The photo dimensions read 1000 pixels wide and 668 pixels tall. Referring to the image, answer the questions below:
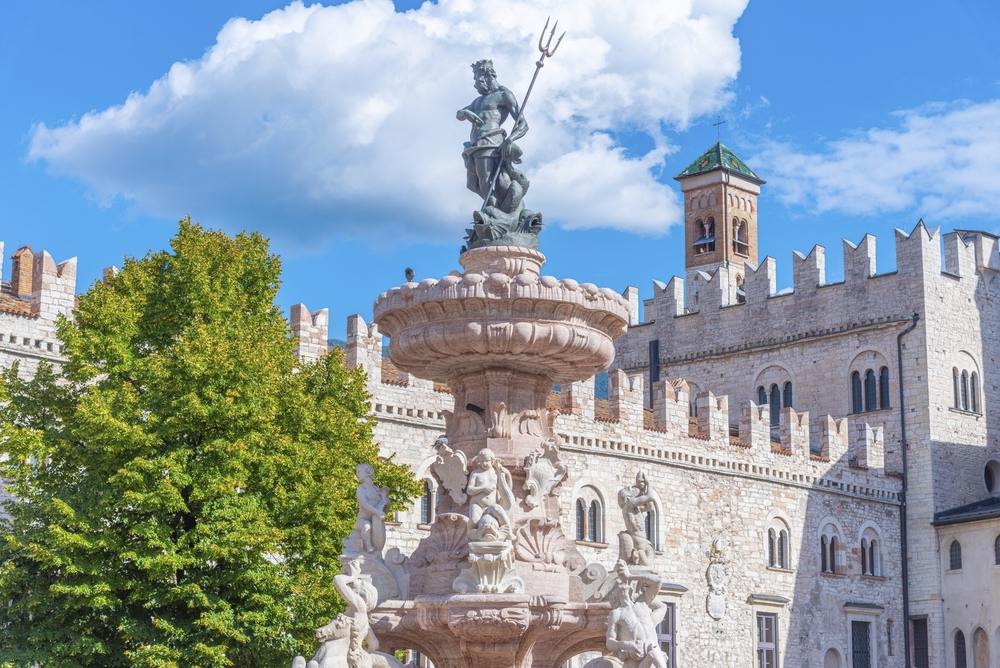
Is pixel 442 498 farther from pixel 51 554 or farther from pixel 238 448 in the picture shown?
pixel 51 554

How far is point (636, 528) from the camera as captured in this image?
15.4 m

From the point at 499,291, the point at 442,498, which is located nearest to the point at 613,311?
the point at 499,291

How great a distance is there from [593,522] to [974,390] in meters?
16.0

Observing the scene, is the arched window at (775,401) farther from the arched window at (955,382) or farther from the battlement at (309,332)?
the battlement at (309,332)

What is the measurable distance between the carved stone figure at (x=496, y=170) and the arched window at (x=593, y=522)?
20943mm

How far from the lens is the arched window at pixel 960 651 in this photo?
43312 mm

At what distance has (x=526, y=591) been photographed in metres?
14.6

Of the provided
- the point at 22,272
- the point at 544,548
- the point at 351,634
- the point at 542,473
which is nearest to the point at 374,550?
the point at 351,634

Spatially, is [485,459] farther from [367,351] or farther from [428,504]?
[428,504]

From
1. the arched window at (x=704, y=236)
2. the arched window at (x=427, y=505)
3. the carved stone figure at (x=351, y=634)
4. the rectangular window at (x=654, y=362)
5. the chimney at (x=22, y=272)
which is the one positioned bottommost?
the carved stone figure at (x=351, y=634)

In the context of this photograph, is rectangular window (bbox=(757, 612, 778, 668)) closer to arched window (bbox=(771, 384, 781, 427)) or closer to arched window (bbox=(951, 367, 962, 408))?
arched window (bbox=(771, 384, 781, 427))

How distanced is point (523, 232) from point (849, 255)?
3255 cm

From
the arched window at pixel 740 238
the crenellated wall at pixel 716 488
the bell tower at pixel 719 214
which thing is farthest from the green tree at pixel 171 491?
the arched window at pixel 740 238

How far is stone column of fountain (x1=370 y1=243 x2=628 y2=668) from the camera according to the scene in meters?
14.3
